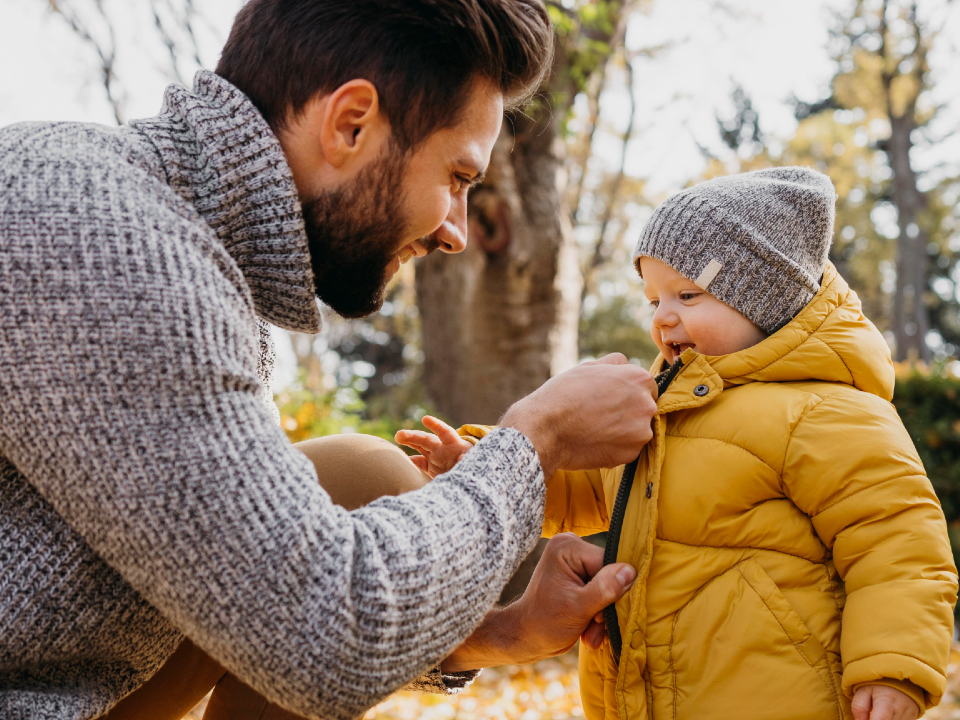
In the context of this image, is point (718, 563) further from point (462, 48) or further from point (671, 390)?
→ point (462, 48)

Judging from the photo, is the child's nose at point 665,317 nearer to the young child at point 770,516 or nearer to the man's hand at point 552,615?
the young child at point 770,516

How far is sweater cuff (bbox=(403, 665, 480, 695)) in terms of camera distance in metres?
1.69

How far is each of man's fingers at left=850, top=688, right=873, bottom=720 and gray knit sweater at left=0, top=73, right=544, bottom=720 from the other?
2.68 feet

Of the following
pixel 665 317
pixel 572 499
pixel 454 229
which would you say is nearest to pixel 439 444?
pixel 572 499

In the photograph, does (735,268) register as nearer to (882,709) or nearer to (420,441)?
(420,441)

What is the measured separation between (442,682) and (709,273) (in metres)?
1.21

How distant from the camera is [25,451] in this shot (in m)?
1.12

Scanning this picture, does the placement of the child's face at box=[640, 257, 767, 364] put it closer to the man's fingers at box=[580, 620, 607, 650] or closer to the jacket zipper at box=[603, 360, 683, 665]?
the jacket zipper at box=[603, 360, 683, 665]

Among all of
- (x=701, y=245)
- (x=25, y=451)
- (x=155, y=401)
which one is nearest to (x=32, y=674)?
(x=25, y=451)

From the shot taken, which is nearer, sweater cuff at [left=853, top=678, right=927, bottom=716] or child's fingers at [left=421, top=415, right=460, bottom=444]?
sweater cuff at [left=853, top=678, right=927, bottom=716]

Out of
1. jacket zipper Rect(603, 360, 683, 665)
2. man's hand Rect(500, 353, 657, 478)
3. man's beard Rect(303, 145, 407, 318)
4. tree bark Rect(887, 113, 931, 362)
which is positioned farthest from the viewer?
tree bark Rect(887, 113, 931, 362)

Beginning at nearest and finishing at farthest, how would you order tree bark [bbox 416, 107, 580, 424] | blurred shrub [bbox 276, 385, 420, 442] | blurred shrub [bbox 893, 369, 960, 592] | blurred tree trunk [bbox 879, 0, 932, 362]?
blurred shrub [bbox 276, 385, 420, 442] → tree bark [bbox 416, 107, 580, 424] → blurred shrub [bbox 893, 369, 960, 592] → blurred tree trunk [bbox 879, 0, 932, 362]

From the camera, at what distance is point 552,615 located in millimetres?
1719

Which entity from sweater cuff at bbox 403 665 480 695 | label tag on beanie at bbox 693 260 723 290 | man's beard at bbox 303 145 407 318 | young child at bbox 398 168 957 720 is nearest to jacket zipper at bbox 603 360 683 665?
young child at bbox 398 168 957 720
